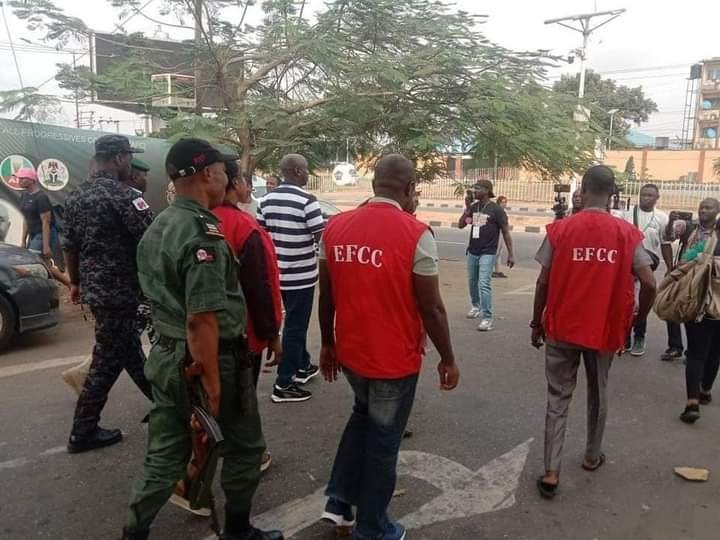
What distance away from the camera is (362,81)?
9.96m

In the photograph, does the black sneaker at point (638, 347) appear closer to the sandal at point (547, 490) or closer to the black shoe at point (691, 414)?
the black shoe at point (691, 414)

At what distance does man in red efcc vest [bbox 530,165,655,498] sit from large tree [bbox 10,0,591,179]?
7.04m

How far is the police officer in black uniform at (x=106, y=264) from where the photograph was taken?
3.54 m

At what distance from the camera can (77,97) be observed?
12.1 meters

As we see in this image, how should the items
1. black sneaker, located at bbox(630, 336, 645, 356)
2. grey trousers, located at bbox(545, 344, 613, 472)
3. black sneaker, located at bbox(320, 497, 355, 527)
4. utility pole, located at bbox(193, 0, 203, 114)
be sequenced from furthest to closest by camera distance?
utility pole, located at bbox(193, 0, 203, 114) < black sneaker, located at bbox(630, 336, 645, 356) < grey trousers, located at bbox(545, 344, 613, 472) < black sneaker, located at bbox(320, 497, 355, 527)

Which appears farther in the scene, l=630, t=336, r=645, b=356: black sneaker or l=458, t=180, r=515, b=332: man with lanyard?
l=458, t=180, r=515, b=332: man with lanyard

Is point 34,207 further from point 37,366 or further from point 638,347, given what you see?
point 638,347

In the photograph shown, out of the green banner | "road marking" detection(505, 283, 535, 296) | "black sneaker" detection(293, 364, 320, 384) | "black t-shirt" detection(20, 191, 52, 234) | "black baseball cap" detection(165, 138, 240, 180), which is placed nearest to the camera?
"black baseball cap" detection(165, 138, 240, 180)

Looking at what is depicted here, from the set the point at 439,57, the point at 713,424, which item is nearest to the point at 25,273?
the point at 713,424

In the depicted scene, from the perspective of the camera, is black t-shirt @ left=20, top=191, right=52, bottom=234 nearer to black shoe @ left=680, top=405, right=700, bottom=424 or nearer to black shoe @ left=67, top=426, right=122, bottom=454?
black shoe @ left=67, top=426, right=122, bottom=454

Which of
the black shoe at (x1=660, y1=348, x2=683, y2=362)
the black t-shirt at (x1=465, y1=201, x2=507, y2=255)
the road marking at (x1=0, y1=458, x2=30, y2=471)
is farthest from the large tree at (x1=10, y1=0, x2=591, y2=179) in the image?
the road marking at (x1=0, y1=458, x2=30, y2=471)

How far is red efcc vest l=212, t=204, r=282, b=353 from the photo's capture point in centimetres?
289

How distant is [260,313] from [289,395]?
72.3 inches

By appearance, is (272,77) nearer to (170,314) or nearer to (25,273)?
(25,273)
